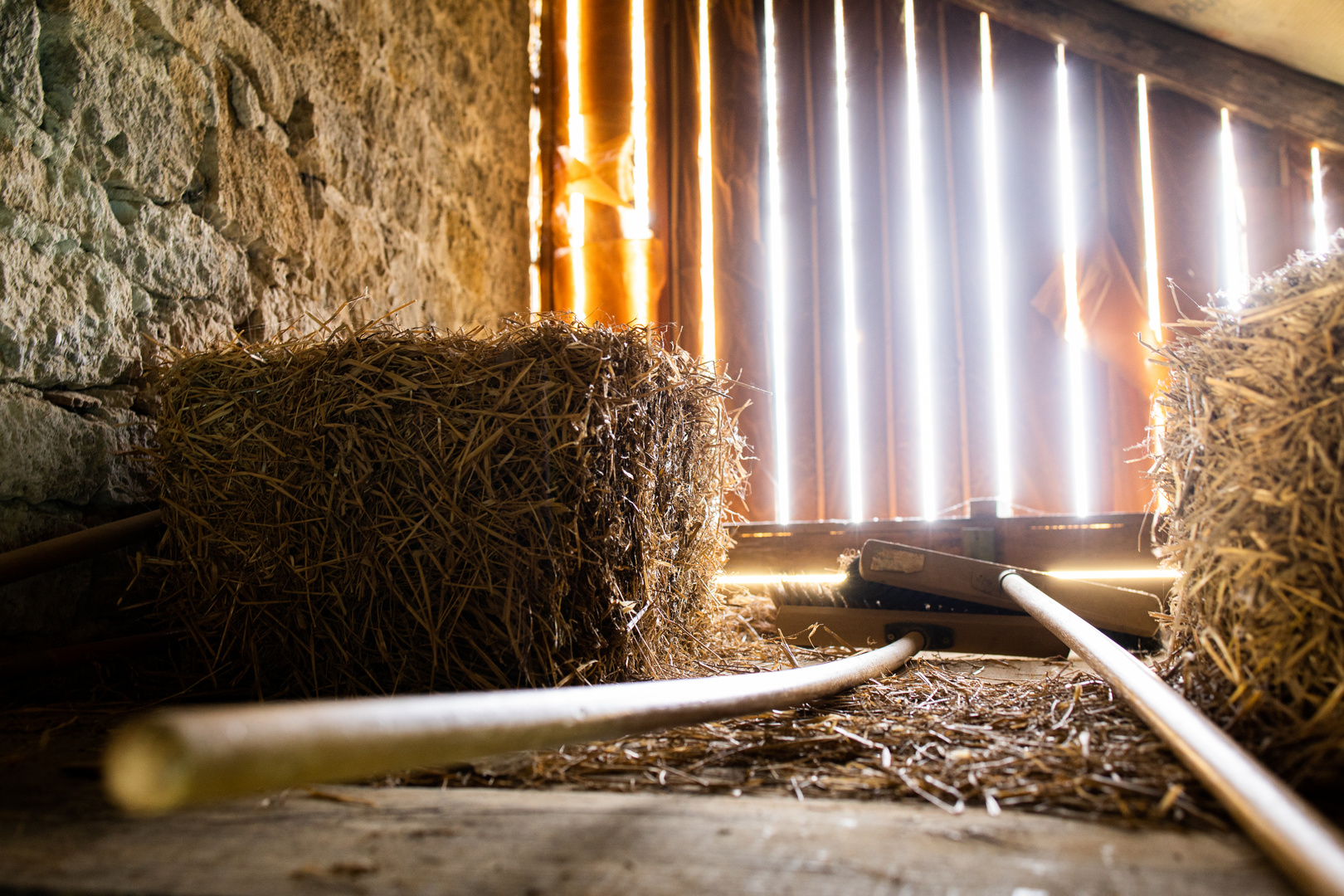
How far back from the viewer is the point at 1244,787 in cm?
70

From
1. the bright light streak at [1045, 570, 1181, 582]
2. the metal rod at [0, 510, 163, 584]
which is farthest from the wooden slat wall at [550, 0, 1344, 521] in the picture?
the metal rod at [0, 510, 163, 584]

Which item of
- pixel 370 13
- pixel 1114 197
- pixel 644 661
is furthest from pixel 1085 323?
pixel 370 13

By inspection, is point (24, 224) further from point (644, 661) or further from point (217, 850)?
point (644, 661)

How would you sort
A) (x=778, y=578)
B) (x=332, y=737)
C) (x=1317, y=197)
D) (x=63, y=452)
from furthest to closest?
(x=1317, y=197) < (x=778, y=578) < (x=63, y=452) < (x=332, y=737)

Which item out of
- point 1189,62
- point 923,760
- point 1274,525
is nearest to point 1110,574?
point 1274,525

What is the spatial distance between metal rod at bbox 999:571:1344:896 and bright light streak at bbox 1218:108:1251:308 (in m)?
2.82

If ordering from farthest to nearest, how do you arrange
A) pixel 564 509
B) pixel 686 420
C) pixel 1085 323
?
1. pixel 1085 323
2. pixel 686 420
3. pixel 564 509

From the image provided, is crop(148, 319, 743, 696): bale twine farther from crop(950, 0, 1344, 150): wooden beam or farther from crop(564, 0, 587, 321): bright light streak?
crop(950, 0, 1344, 150): wooden beam

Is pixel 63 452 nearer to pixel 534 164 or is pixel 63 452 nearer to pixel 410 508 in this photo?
pixel 410 508

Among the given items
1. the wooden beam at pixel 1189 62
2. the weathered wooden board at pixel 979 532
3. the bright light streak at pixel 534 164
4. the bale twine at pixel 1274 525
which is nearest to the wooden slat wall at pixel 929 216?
the wooden beam at pixel 1189 62

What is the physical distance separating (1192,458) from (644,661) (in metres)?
0.97

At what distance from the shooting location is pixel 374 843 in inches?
29.1

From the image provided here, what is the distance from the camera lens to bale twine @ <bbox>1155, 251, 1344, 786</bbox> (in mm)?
877

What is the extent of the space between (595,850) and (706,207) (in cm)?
325
